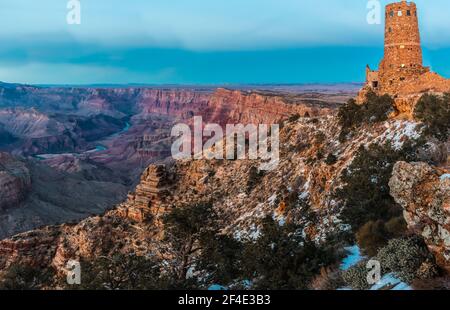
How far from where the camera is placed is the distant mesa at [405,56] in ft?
82.7

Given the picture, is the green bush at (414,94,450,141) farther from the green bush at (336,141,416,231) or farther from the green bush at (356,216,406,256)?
the green bush at (356,216,406,256)

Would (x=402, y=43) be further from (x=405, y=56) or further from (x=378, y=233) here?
(x=378, y=233)

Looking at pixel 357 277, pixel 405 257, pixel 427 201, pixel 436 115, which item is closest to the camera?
pixel 427 201

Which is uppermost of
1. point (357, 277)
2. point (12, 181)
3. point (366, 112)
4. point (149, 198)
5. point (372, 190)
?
point (366, 112)

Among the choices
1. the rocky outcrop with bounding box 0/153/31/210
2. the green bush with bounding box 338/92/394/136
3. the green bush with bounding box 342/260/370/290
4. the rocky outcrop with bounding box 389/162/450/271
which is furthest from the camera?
the rocky outcrop with bounding box 0/153/31/210

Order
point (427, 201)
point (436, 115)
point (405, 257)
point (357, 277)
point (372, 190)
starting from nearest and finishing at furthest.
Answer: point (427, 201) < point (405, 257) < point (357, 277) < point (372, 190) < point (436, 115)

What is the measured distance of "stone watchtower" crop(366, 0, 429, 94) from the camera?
25.4 meters

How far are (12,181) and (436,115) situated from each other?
77.9m

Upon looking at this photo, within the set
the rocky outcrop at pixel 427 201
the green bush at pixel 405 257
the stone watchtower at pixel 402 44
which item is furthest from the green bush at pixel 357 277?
the stone watchtower at pixel 402 44

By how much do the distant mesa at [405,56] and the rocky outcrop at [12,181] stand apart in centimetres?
6981

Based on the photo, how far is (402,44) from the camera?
2569 cm

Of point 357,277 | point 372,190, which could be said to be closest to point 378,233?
point 357,277

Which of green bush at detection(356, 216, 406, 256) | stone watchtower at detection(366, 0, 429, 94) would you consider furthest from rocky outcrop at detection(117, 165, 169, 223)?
green bush at detection(356, 216, 406, 256)

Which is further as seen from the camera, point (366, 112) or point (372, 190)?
point (366, 112)
